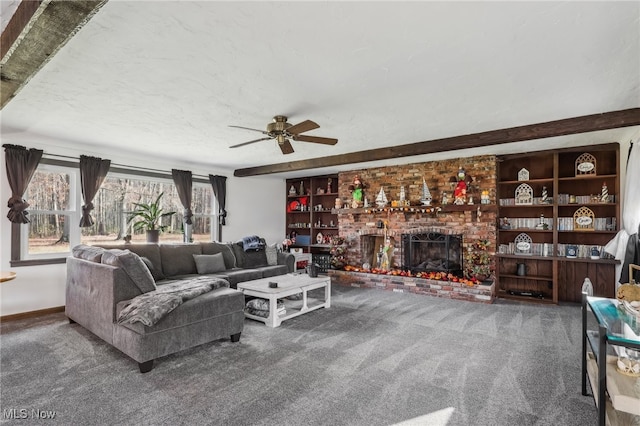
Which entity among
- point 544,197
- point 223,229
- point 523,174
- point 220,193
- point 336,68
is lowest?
point 223,229

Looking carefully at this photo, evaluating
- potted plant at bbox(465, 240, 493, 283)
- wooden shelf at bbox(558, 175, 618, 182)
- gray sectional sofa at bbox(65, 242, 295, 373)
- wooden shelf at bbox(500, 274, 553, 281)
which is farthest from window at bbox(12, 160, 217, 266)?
wooden shelf at bbox(558, 175, 618, 182)

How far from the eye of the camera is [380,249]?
23.0ft

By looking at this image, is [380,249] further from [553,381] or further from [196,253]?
[553,381]

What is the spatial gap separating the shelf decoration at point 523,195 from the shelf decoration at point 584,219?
0.66m

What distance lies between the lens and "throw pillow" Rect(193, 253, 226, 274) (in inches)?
199

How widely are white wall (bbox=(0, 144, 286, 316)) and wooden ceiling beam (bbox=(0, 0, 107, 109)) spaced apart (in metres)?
3.12

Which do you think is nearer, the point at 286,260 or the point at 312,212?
the point at 286,260

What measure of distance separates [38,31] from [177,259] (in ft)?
12.0

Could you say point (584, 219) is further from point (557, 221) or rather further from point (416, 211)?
point (416, 211)

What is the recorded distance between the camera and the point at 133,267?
10.4 ft

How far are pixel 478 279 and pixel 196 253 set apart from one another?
4.68 meters

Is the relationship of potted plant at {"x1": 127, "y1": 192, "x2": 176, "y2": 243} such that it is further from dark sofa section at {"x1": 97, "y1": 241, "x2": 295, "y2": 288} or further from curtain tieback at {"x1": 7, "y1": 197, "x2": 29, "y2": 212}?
curtain tieback at {"x1": 7, "y1": 197, "x2": 29, "y2": 212}

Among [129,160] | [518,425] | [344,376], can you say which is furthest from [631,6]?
[129,160]

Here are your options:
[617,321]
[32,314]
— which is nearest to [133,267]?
[32,314]
